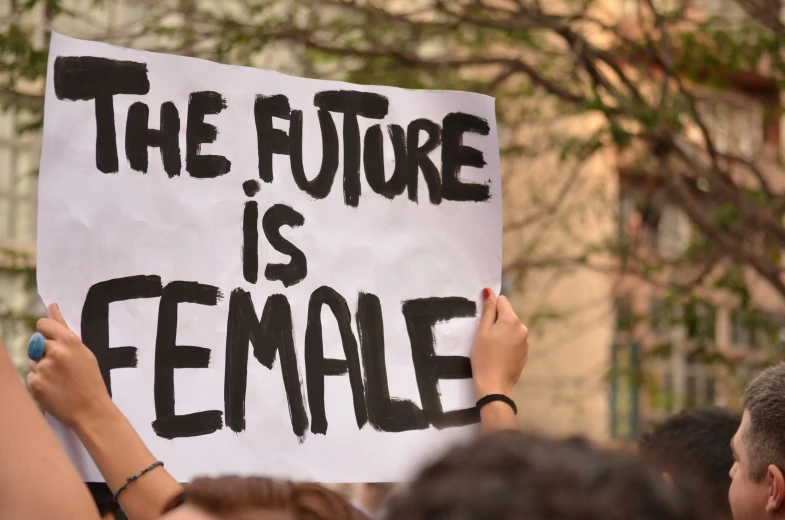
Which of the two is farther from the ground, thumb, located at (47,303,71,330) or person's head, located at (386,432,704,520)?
thumb, located at (47,303,71,330)

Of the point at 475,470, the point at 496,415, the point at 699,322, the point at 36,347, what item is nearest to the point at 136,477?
the point at 36,347

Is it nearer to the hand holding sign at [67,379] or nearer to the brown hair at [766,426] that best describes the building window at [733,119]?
the brown hair at [766,426]

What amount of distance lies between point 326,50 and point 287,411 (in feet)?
12.1

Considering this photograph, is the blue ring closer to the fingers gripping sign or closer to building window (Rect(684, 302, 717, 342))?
the fingers gripping sign

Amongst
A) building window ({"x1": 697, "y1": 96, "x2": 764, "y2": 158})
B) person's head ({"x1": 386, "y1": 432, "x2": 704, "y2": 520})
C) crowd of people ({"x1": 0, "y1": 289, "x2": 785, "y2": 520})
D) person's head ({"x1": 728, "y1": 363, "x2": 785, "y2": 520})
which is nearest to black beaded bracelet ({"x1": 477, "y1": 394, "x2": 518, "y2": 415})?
crowd of people ({"x1": 0, "y1": 289, "x2": 785, "y2": 520})

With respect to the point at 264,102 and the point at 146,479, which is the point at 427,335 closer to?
→ the point at 264,102

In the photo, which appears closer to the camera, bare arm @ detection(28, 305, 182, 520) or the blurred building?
bare arm @ detection(28, 305, 182, 520)

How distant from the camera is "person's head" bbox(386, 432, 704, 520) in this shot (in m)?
0.82

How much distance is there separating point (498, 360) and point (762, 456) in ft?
1.70

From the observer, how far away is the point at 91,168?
6.18 feet

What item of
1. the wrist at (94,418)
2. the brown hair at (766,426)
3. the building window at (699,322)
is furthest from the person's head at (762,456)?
the building window at (699,322)

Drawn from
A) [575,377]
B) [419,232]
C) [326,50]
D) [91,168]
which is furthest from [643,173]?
[575,377]

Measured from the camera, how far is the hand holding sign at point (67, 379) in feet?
5.55

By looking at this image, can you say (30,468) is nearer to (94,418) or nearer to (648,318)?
(94,418)
